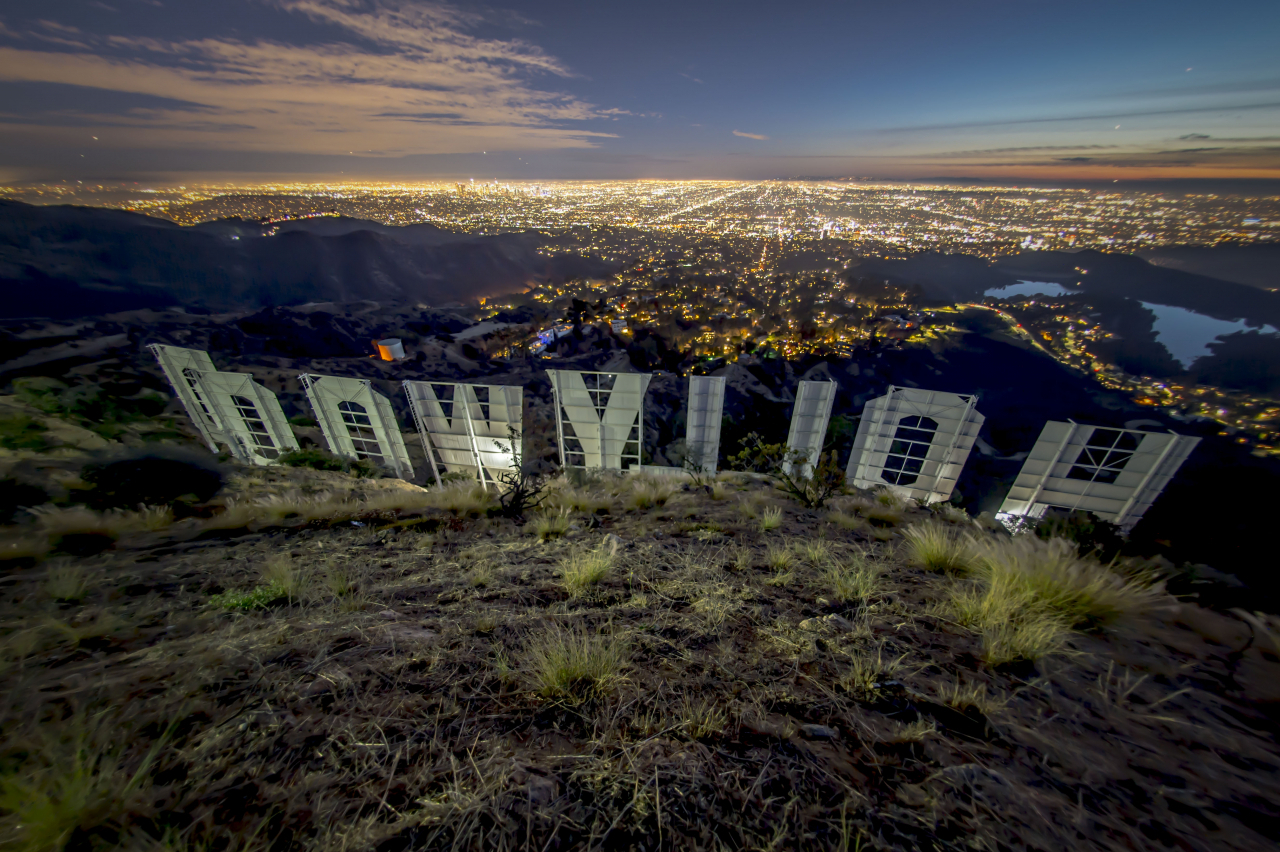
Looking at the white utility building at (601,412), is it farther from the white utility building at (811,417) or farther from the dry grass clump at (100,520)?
the dry grass clump at (100,520)

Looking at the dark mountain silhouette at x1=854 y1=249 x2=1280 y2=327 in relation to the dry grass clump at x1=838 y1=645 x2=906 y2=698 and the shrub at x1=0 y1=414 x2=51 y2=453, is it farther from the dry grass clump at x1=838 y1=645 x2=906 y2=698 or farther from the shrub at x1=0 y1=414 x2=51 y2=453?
the shrub at x1=0 y1=414 x2=51 y2=453

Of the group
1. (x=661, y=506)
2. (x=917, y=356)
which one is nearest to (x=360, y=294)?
(x=661, y=506)

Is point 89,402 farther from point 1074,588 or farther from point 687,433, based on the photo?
point 1074,588

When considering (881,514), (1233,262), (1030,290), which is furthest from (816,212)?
(881,514)

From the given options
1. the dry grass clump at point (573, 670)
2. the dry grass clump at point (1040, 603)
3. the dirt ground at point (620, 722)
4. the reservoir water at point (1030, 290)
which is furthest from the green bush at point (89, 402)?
the reservoir water at point (1030, 290)

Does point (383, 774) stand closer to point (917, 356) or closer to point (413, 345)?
point (413, 345)

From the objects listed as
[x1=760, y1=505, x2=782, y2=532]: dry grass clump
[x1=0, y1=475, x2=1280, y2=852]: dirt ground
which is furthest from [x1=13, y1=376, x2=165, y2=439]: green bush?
[x1=760, y1=505, x2=782, y2=532]: dry grass clump
